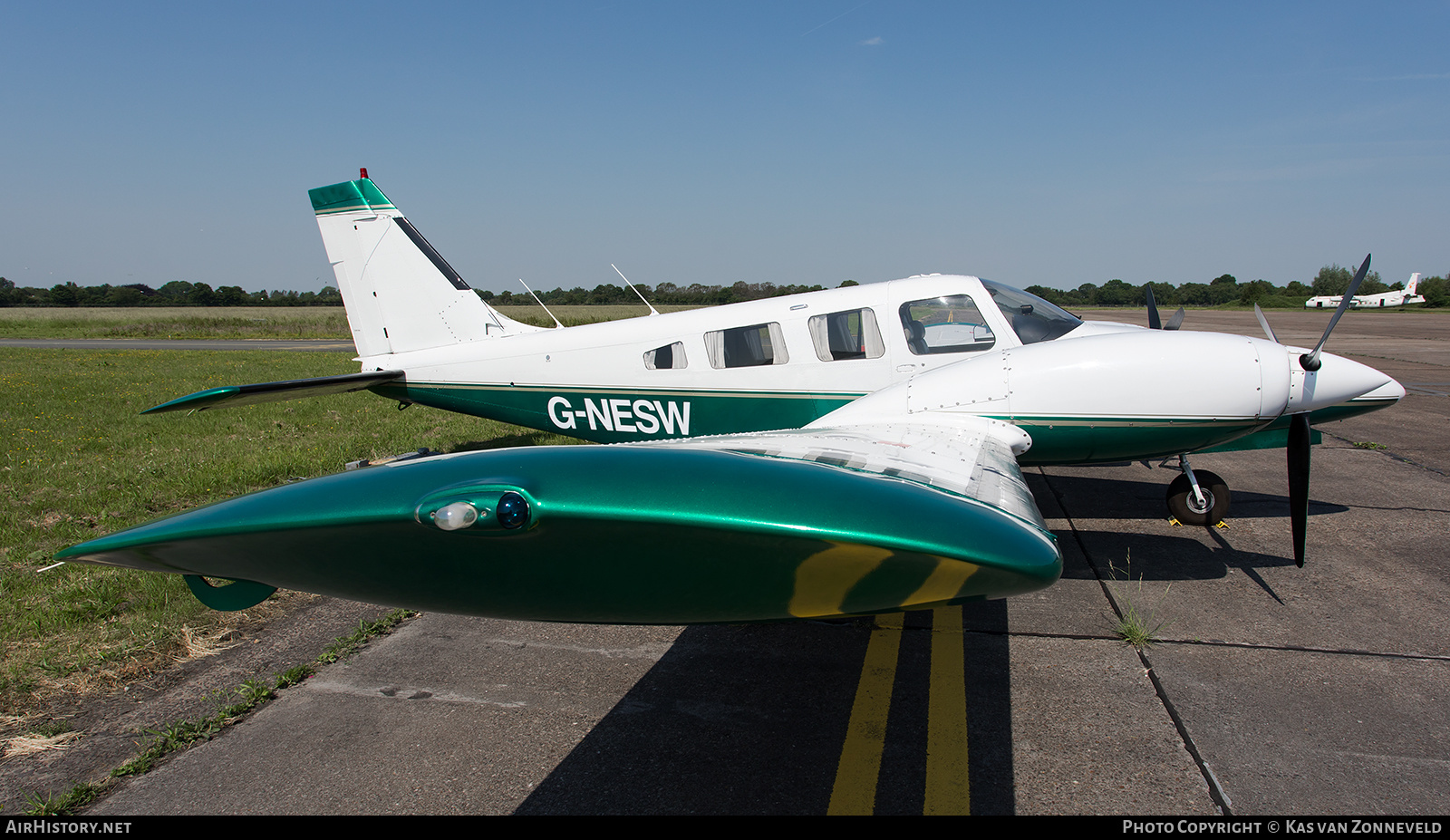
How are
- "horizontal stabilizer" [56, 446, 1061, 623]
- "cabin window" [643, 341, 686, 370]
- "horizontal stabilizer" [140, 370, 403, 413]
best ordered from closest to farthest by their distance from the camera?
"horizontal stabilizer" [56, 446, 1061, 623] → "horizontal stabilizer" [140, 370, 403, 413] → "cabin window" [643, 341, 686, 370]

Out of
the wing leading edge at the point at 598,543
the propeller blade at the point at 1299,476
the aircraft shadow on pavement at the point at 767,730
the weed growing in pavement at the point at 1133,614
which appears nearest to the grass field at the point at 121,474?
the wing leading edge at the point at 598,543

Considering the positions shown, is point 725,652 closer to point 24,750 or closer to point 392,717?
point 392,717

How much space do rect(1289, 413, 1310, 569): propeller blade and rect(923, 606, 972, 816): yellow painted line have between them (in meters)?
2.60

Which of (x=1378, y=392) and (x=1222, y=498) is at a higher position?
(x=1378, y=392)

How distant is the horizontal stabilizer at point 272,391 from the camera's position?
19.0 ft

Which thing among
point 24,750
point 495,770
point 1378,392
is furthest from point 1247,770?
point 24,750

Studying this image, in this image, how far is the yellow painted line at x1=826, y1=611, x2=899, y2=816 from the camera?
116 inches

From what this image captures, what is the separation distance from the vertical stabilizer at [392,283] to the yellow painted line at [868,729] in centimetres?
622

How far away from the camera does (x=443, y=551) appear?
199cm

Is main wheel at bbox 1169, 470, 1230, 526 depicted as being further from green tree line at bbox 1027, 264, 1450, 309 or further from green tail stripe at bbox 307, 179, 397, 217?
green tree line at bbox 1027, 264, 1450, 309

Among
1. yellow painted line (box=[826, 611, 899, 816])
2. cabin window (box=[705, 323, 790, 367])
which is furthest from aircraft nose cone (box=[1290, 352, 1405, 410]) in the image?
cabin window (box=[705, 323, 790, 367])

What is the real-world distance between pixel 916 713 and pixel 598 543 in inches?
96.3

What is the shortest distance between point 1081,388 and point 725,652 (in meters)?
3.38

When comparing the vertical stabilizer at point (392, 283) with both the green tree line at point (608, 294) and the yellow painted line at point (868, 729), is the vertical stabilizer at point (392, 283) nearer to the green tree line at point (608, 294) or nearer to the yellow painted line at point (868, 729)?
the yellow painted line at point (868, 729)
